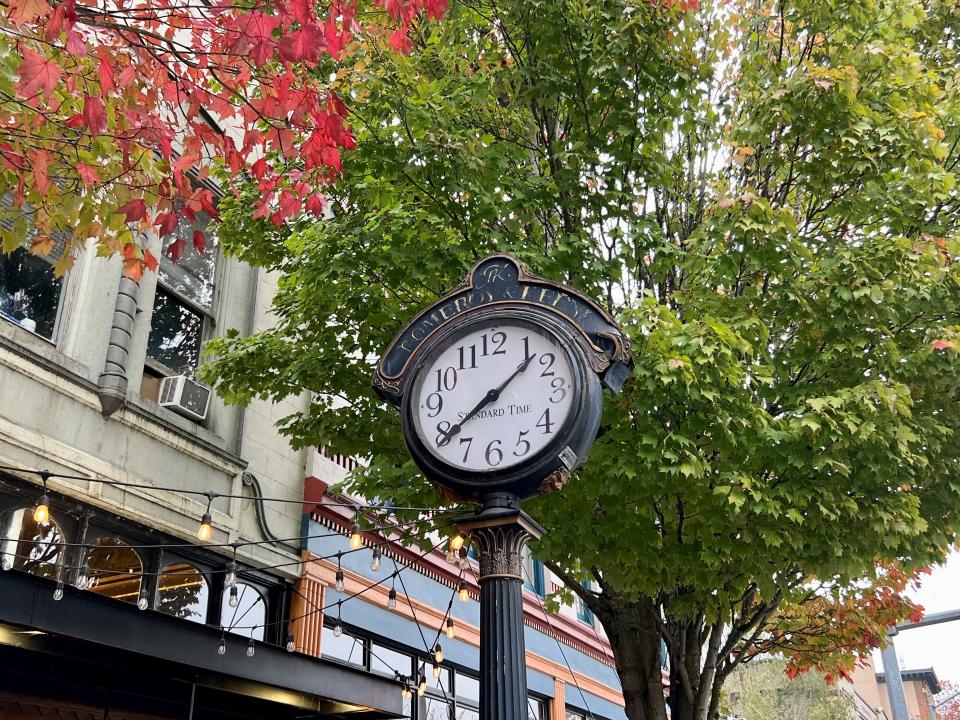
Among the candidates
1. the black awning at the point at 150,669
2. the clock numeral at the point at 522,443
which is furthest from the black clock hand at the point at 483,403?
the black awning at the point at 150,669

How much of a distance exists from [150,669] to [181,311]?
4770 mm

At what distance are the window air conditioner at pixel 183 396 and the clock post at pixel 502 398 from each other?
6.63m

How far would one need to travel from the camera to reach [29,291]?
916cm

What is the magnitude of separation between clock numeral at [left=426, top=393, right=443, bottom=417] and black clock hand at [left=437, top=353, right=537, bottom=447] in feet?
0.40

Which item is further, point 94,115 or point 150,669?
point 150,669

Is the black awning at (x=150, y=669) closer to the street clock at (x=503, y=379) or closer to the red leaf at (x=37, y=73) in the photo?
the red leaf at (x=37, y=73)

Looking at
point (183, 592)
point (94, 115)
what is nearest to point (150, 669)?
point (183, 592)

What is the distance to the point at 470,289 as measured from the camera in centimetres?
462

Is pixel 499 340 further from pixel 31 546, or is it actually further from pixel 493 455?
pixel 31 546

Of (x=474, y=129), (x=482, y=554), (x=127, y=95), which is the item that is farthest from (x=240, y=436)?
(x=482, y=554)

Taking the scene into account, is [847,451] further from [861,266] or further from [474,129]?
[474,129]

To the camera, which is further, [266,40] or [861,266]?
[861,266]

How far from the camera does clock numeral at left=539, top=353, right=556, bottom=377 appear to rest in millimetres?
4273

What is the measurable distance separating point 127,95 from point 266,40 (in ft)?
4.26
